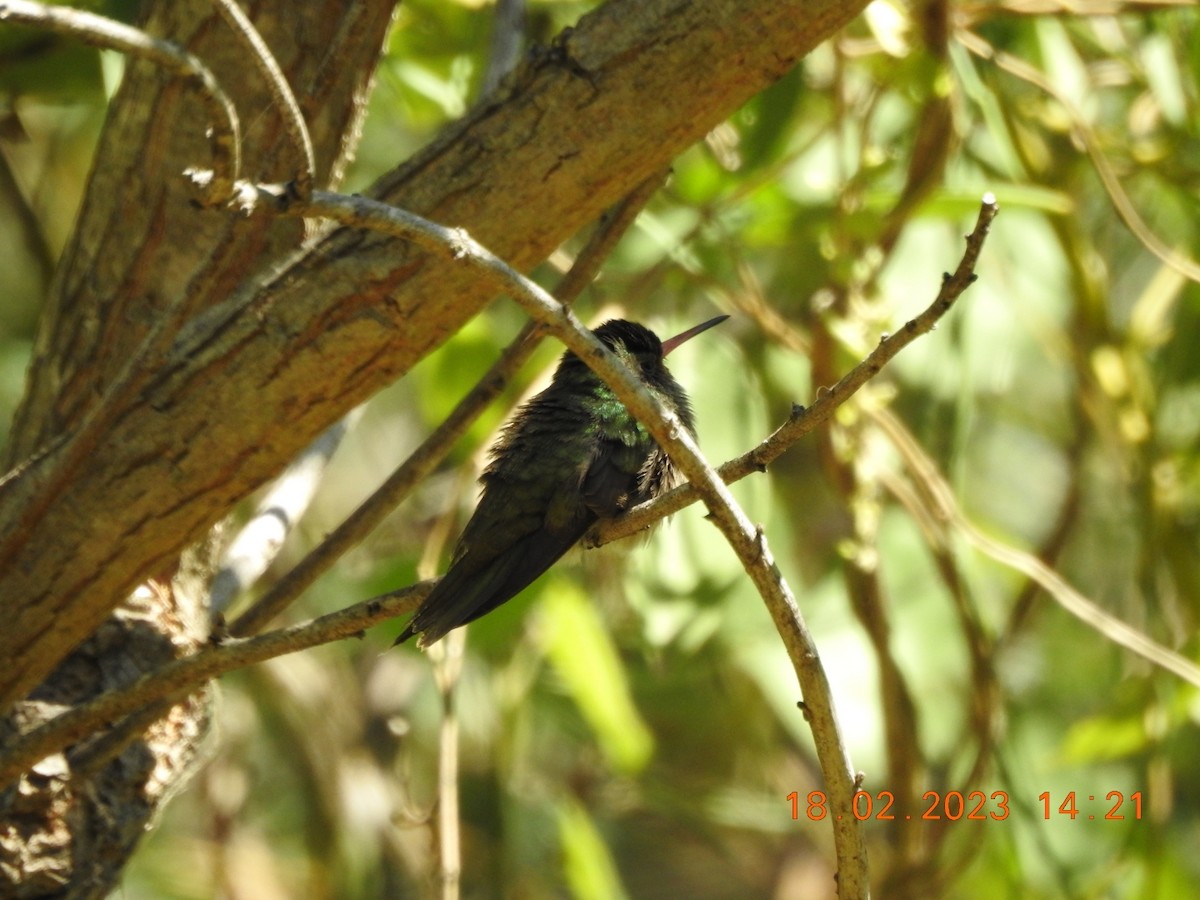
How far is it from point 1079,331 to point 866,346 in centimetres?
128

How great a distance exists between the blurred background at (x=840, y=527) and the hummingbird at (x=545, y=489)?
0.39 m

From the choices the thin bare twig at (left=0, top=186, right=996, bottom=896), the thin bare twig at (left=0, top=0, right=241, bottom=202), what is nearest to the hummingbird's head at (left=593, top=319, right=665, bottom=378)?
the thin bare twig at (left=0, top=186, right=996, bottom=896)

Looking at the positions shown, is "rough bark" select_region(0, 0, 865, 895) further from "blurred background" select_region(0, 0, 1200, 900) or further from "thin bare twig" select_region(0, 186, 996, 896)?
"blurred background" select_region(0, 0, 1200, 900)

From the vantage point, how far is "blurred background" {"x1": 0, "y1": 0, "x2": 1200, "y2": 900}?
386cm

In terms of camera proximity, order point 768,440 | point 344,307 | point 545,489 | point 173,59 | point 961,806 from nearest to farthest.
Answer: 1. point 173,59
2. point 768,440
3. point 344,307
4. point 545,489
5. point 961,806

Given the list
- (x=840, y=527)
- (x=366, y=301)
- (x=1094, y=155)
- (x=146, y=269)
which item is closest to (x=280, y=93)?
(x=366, y=301)

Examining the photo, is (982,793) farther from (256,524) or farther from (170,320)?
(170,320)

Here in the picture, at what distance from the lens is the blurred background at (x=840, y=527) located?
12.7 ft

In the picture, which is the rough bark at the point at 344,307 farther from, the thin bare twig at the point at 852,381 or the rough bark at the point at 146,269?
the thin bare twig at the point at 852,381

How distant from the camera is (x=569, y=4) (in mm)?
4129

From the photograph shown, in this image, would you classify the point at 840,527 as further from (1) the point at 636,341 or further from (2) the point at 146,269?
(2) the point at 146,269

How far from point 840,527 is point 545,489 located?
11.3 feet

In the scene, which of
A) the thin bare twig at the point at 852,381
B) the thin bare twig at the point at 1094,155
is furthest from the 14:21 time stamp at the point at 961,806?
the thin bare twig at the point at 852,381

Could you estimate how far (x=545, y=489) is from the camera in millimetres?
2963
